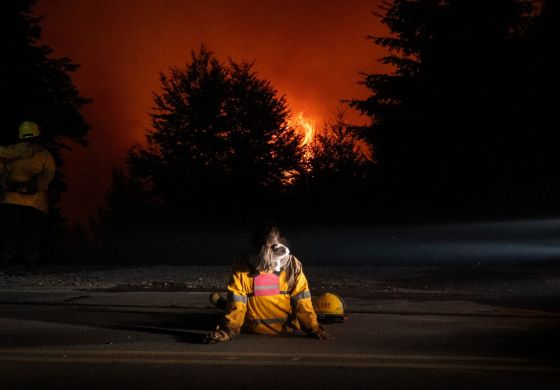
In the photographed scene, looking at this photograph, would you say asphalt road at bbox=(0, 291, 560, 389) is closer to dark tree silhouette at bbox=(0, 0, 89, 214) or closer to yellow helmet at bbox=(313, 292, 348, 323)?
yellow helmet at bbox=(313, 292, 348, 323)

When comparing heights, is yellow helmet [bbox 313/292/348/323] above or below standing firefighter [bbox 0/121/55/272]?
below

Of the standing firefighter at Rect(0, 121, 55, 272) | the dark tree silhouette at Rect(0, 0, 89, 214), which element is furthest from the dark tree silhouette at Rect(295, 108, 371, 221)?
the standing firefighter at Rect(0, 121, 55, 272)

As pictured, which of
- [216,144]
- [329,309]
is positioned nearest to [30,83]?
[216,144]

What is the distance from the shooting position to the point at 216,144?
52062mm

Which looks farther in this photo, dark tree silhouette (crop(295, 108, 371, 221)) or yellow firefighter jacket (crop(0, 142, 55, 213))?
dark tree silhouette (crop(295, 108, 371, 221))

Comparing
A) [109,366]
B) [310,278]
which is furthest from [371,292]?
[109,366]

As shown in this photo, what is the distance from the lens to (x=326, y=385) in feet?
19.6

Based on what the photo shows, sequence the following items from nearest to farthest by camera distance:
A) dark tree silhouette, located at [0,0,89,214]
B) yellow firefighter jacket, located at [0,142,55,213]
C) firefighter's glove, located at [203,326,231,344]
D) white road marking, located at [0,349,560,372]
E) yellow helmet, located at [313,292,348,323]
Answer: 1. white road marking, located at [0,349,560,372]
2. firefighter's glove, located at [203,326,231,344]
3. yellow helmet, located at [313,292,348,323]
4. yellow firefighter jacket, located at [0,142,55,213]
5. dark tree silhouette, located at [0,0,89,214]

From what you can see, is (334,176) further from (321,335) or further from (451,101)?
(321,335)

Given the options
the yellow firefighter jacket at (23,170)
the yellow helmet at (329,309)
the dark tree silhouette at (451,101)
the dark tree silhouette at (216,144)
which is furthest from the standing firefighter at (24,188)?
the dark tree silhouette at (216,144)

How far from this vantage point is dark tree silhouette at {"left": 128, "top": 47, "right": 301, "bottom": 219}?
50.7 m

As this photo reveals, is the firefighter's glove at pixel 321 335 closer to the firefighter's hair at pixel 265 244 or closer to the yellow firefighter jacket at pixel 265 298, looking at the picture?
the yellow firefighter jacket at pixel 265 298

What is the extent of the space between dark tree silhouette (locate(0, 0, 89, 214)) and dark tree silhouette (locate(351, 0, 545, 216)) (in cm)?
1521

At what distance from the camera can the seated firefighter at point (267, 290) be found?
25.6ft
